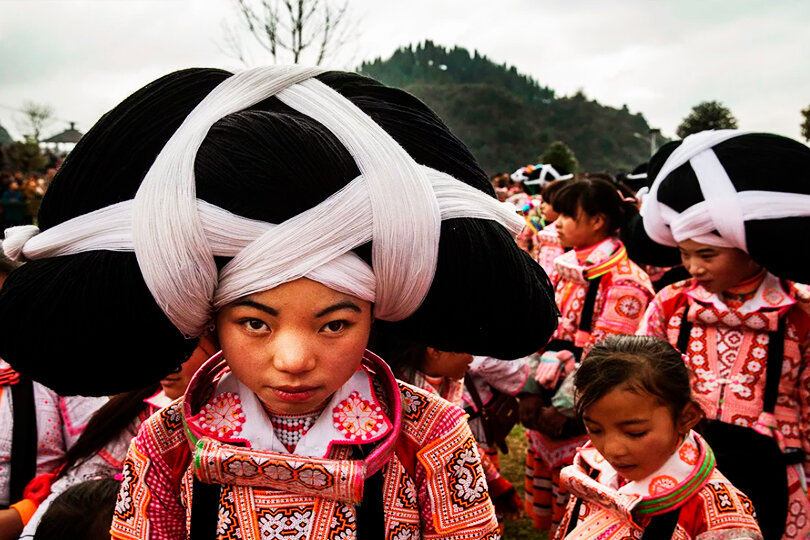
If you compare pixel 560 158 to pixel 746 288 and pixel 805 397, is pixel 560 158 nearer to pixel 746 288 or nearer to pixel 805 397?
pixel 746 288

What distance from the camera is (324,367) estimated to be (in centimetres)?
138

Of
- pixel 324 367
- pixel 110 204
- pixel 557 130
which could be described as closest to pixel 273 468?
pixel 324 367

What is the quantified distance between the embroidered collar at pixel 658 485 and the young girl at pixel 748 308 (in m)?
0.73

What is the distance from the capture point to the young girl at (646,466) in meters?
2.05

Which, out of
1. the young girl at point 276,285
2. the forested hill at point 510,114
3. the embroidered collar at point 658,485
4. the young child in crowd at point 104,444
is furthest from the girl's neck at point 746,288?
the forested hill at point 510,114

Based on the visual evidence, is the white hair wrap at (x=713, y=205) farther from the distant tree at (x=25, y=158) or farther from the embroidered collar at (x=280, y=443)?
the distant tree at (x=25, y=158)

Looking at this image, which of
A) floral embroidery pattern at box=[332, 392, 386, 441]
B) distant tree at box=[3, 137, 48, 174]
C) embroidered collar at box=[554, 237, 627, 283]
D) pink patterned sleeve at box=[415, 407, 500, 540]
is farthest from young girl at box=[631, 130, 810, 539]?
distant tree at box=[3, 137, 48, 174]

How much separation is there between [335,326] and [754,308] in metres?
2.08

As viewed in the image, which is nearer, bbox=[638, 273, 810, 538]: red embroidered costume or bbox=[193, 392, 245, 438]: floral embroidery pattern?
bbox=[193, 392, 245, 438]: floral embroidery pattern

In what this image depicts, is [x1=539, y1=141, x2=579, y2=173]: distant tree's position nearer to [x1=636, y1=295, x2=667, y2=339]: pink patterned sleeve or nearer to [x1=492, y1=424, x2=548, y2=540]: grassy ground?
[x1=492, y1=424, x2=548, y2=540]: grassy ground

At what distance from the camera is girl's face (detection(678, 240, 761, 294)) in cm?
280

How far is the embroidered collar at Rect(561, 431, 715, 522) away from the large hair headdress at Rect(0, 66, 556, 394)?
0.97m

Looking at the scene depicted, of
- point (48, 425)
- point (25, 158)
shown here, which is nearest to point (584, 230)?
point (48, 425)

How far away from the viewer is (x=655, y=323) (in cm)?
316
